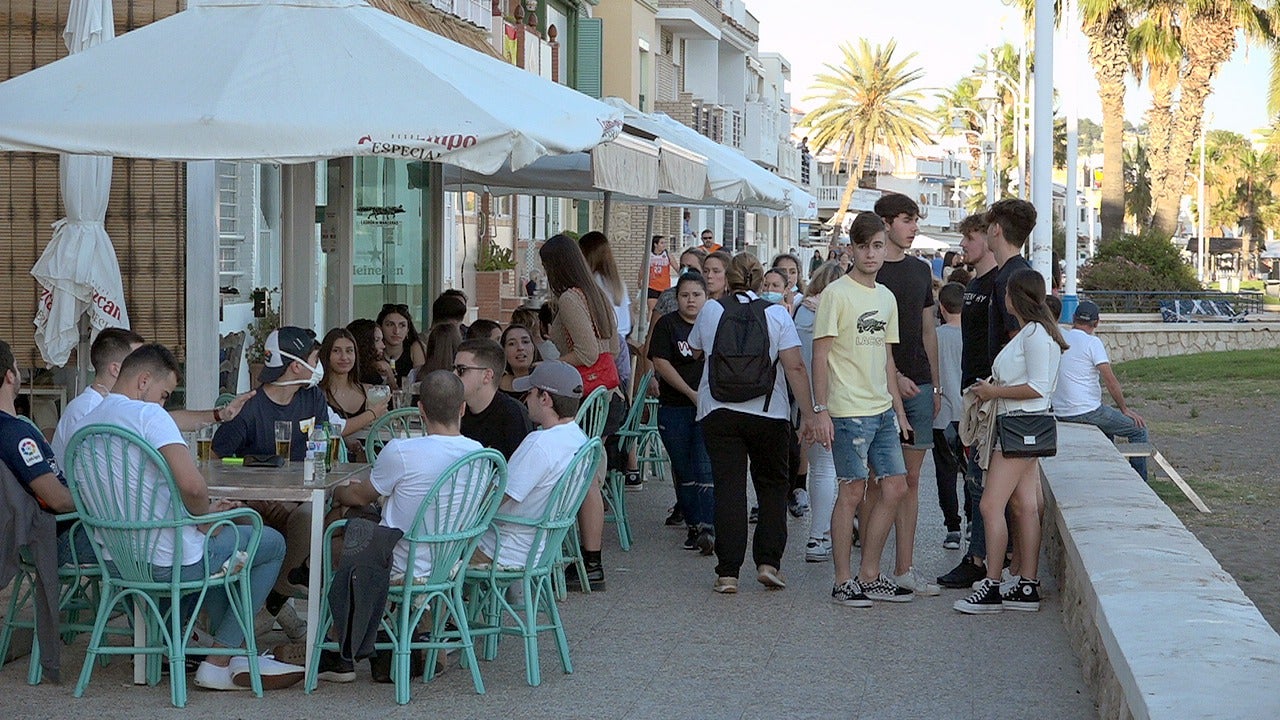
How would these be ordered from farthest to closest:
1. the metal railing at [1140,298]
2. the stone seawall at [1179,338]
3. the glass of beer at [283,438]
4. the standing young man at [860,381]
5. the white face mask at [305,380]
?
the metal railing at [1140,298]
the stone seawall at [1179,338]
the standing young man at [860,381]
the white face mask at [305,380]
the glass of beer at [283,438]

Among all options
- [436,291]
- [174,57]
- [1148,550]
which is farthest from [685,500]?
[436,291]

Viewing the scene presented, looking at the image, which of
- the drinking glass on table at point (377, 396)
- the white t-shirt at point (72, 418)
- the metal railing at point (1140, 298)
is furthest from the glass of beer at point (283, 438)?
the metal railing at point (1140, 298)

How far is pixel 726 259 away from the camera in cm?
1002

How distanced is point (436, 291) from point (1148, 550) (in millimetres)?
9489

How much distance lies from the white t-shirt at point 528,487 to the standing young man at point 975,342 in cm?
245

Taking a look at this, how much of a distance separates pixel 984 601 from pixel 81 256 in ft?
16.4

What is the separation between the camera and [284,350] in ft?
22.4

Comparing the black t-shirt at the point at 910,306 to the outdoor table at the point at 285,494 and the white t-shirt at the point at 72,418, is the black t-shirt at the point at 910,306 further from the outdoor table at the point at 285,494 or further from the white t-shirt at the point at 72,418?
the white t-shirt at the point at 72,418

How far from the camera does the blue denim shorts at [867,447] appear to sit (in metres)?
7.55

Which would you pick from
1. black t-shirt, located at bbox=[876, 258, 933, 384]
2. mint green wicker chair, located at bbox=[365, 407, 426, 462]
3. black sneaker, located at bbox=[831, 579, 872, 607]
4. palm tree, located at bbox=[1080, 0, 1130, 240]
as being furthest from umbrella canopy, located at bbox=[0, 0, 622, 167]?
palm tree, located at bbox=[1080, 0, 1130, 240]

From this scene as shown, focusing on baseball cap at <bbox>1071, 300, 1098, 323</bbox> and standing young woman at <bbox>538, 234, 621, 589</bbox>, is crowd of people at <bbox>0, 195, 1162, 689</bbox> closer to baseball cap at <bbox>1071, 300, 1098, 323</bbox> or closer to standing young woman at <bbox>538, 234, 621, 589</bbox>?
standing young woman at <bbox>538, 234, 621, 589</bbox>

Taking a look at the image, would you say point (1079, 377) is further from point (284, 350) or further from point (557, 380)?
point (284, 350)

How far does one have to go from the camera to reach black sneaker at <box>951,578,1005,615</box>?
7531 mm

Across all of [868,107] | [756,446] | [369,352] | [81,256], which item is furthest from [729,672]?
[868,107]
